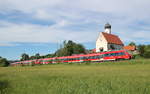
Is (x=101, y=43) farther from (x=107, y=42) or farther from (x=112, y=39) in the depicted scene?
(x=112, y=39)

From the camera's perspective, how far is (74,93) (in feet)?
28.8

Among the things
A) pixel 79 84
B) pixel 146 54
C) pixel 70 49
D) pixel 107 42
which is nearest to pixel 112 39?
pixel 107 42

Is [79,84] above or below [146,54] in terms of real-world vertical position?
below

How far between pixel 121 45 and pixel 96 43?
40.0ft

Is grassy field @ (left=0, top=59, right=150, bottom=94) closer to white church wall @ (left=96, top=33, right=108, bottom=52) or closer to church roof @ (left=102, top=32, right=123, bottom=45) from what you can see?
white church wall @ (left=96, top=33, right=108, bottom=52)

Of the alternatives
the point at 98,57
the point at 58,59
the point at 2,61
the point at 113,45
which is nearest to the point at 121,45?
the point at 113,45

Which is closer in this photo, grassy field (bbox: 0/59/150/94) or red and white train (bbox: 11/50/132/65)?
grassy field (bbox: 0/59/150/94)

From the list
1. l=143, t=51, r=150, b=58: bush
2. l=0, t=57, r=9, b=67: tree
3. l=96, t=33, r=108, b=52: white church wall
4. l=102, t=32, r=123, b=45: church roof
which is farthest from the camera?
l=0, t=57, r=9, b=67: tree

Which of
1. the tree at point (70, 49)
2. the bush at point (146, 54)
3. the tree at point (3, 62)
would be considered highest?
the tree at point (70, 49)

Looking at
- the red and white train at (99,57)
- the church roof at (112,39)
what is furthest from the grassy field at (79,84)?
the church roof at (112,39)

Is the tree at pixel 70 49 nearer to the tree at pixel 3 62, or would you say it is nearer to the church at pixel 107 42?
the church at pixel 107 42

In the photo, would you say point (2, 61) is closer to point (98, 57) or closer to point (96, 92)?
point (98, 57)

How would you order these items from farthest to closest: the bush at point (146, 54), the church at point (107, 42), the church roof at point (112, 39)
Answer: the church roof at point (112, 39)
the church at point (107, 42)
the bush at point (146, 54)

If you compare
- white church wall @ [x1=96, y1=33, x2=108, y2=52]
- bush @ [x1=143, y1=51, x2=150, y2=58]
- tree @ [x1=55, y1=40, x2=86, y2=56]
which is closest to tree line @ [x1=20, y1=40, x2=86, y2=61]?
tree @ [x1=55, y1=40, x2=86, y2=56]
